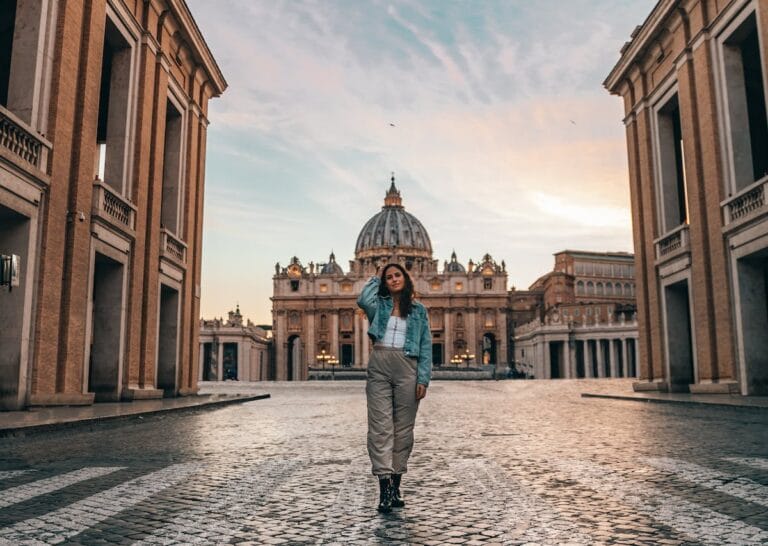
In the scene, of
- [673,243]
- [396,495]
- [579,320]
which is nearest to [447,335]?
[579,320]

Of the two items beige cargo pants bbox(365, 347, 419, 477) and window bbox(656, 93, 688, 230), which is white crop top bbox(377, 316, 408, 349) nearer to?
beige cargo pants bbox(365, 347, 419, 477)

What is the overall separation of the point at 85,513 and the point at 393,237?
479 feet

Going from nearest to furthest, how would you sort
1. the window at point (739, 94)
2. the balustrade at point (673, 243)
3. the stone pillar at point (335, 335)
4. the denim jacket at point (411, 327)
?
the denim jacket at point (411, 327) → the window at point (739, 94) → the balustrade at point (673, 243) → the stone pillar at point (335, 335)

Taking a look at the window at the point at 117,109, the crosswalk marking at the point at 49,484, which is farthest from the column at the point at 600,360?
the crosswalk marking at the point at 49,484

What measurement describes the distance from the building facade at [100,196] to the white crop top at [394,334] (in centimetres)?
892

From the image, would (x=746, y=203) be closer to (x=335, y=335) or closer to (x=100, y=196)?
(x=100, y=196)

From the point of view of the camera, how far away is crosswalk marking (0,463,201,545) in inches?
159

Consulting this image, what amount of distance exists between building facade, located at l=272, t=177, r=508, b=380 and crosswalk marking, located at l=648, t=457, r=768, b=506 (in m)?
111

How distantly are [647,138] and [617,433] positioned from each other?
54.3 feet

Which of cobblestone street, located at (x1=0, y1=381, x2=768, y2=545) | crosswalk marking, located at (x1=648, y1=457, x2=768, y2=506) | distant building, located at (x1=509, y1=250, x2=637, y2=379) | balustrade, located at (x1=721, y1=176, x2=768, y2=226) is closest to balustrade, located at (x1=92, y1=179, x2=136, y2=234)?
cobblestone street, located at (x1=0, y1=381, x2=768, y2=545)

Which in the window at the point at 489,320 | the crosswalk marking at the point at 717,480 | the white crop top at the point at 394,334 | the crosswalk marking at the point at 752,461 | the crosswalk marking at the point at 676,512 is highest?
the window at the point at 489,320

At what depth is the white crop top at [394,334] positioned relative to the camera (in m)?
5.34

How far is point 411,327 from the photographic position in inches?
212

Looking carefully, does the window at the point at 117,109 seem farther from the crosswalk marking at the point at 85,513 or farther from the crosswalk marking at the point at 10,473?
the crosswalk marking at the point at 85,513
